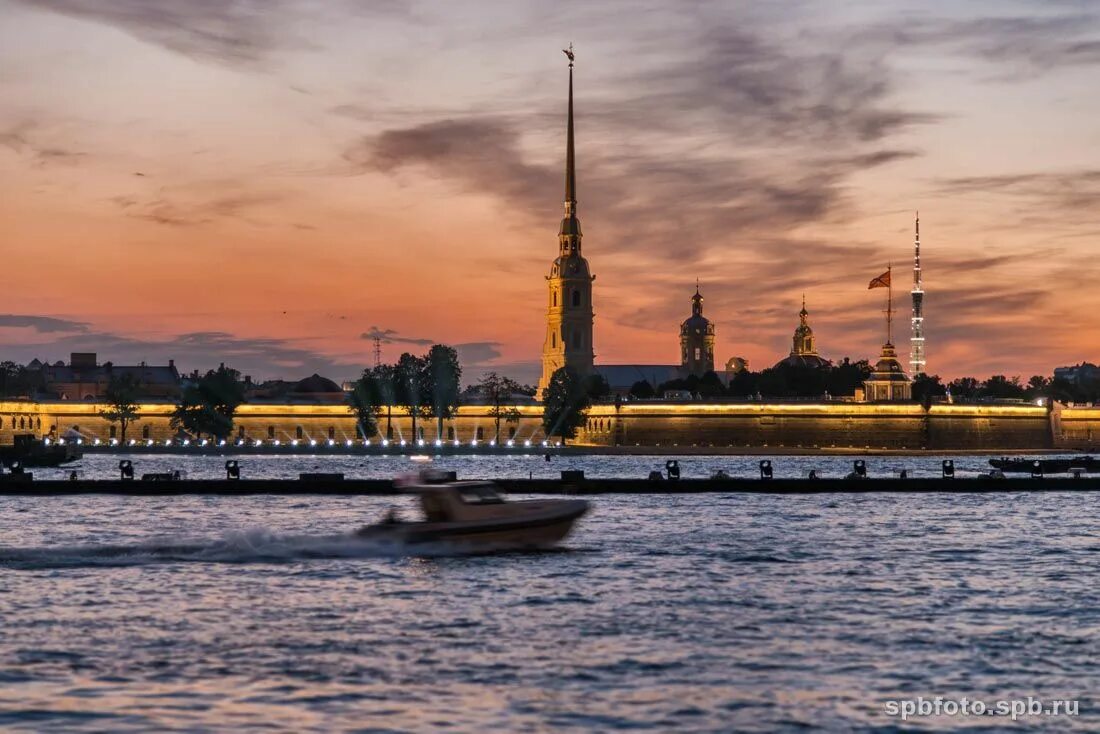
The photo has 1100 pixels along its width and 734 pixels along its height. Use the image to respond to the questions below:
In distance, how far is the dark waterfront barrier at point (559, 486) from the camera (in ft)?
231

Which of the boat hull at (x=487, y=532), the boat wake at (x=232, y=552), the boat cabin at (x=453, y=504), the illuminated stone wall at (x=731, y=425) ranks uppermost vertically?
the illuminated stone wall at (x=731, y=425)

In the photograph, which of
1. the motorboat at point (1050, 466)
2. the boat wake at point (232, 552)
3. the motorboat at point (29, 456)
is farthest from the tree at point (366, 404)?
the boat wake at point (232, 552)

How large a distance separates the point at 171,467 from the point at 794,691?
12606cm

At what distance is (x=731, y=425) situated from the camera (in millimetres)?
186750

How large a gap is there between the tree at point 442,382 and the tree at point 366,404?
19.9 ft

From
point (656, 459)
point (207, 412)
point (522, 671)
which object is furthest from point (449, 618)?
point (207, 412)

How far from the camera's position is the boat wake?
4084cm

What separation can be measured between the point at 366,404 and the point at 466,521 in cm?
14689

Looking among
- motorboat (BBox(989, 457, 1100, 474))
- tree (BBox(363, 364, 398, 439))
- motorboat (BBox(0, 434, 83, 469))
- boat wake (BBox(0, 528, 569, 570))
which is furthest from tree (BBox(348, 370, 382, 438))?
boat wake (BBox(0, 528, 569, 570))

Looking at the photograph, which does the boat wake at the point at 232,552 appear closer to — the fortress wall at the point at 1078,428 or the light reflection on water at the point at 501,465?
the light reflection on water at the point at 501,465

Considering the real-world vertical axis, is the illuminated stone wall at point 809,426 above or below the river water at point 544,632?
above

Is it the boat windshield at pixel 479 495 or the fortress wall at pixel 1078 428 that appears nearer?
the boat windshield at pixel 479 495

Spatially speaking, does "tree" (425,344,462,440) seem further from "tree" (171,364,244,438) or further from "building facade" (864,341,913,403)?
"building facade" (864,341,913,403)

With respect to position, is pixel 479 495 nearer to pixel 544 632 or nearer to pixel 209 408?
pixel 544 632
